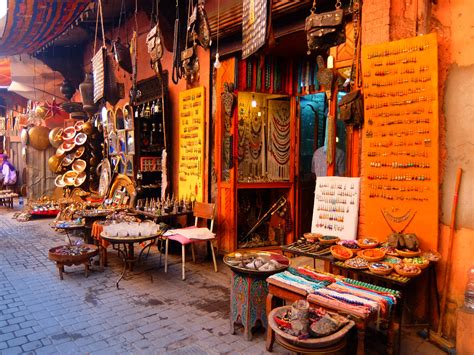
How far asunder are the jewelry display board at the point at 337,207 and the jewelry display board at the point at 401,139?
0.41ft

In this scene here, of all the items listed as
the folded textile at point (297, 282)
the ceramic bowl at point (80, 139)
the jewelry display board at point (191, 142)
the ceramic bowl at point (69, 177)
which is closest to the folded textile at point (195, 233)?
the jewelry display board at point (191, 142)

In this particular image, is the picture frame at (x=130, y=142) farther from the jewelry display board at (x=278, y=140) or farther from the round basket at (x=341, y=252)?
the round basket at (x=341, y=252)

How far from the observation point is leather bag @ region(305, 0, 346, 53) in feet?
12.8

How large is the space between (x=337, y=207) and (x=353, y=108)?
47.3 inches

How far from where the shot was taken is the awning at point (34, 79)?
13759 millimetres

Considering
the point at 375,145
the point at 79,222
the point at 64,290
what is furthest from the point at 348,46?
the point at 79,222

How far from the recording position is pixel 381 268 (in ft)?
11.1

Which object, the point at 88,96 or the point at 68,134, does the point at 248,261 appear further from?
the point at 68,134

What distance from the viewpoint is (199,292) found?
4.95 metres

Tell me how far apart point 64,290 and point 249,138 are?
13.1 ft

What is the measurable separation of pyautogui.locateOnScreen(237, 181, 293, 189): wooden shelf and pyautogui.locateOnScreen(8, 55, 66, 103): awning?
35.3 feet

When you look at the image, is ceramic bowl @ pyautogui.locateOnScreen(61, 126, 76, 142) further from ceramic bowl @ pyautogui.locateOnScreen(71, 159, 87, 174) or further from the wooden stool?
the wooden stool

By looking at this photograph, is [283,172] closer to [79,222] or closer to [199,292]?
[199,292]

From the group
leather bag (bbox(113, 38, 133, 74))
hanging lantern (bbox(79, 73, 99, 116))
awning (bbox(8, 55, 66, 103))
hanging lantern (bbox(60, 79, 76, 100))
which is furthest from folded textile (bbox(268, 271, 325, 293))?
awning (bbox(8, 55, 66, 103))
